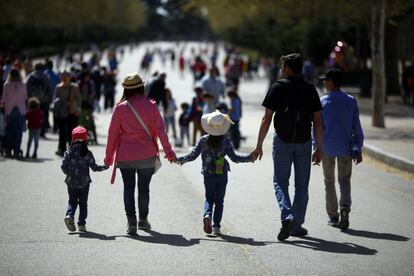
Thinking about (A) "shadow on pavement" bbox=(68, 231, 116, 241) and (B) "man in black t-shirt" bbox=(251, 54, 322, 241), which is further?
(A) "shadow on pavement" bbox=(68, 231, 116, 241)

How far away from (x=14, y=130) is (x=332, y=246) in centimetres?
958

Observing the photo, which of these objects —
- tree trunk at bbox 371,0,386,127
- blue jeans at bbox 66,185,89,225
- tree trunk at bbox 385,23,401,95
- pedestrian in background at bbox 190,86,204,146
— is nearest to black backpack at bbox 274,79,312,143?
blue jeans at bbox 66,185,89,225

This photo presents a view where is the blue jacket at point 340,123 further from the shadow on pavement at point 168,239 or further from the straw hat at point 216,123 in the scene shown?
the shadow on pavement at point 168,239

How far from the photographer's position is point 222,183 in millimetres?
9984

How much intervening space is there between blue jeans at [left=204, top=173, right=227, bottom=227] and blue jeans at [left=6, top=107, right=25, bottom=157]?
8.36 metres

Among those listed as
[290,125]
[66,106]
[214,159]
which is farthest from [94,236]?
[66,106]

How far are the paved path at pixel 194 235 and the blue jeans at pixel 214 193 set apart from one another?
249mm

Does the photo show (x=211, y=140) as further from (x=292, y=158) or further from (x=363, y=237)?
(x=363, y=237)

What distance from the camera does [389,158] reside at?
17844 millimetres

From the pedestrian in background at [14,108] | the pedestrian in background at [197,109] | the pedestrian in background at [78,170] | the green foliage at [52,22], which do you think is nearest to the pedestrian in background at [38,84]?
the pedestrian in background at [14,108]

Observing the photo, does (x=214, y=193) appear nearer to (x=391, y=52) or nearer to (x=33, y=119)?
(x=33, y=119)

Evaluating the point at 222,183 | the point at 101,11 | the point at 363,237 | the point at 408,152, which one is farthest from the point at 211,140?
the point at 101,11

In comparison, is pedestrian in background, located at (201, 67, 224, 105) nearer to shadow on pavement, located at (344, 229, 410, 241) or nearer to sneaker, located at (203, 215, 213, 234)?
shadow on pavement, located at (344, 229, 410, 241)

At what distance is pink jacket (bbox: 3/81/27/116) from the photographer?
17.5m
